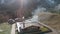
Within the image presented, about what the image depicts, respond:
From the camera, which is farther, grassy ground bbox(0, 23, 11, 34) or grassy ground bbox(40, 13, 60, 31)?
grassy ground bbox(40, 13, 60, 31)

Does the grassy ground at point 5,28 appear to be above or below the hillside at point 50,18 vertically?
below

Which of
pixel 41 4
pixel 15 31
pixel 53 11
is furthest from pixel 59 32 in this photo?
pixel 15 31

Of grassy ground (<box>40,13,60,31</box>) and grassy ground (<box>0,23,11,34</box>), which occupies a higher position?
grassy ground (<box>40,13,60,31</box>)

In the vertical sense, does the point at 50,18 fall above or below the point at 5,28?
above

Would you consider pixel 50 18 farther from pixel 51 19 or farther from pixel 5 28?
pixel 5 28

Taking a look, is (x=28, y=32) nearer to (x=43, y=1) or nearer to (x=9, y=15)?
(x=9, y=15)

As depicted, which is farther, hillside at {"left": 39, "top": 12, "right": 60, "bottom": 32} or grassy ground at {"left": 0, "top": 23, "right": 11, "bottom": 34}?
hillside at {"left": 39, "top": 12, "right": 60, "bottom": 32}

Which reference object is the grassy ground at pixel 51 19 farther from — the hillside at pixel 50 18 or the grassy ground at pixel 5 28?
the grassy ground at pixel 5 28

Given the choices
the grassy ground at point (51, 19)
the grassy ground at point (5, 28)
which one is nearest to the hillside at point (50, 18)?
the grassy ground at point (51, 19)

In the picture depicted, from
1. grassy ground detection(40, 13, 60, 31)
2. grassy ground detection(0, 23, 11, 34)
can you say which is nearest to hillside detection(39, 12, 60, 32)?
grassy ground detection(40, 13, 60, 31)

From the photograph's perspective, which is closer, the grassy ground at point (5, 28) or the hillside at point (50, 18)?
the grassy ground at point (5, 28)

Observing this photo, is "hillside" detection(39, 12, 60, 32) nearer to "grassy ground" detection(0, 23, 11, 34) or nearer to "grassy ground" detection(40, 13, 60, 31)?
"grassy ground" detection(40, 13, 60, 31)

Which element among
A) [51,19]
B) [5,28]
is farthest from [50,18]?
[5,28]
